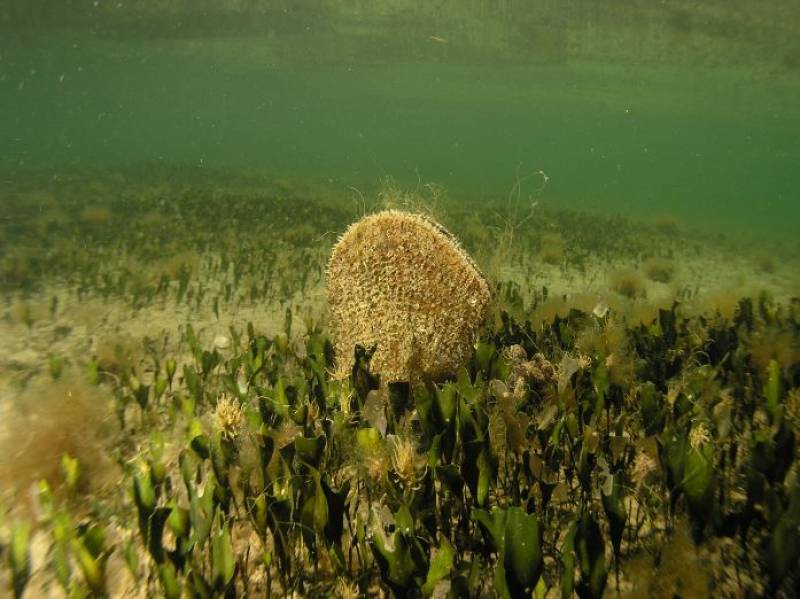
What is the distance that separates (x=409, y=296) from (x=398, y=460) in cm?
155

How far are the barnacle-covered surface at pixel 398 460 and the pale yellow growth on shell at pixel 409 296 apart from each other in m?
0.16

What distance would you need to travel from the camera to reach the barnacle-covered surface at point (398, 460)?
2.20 metres

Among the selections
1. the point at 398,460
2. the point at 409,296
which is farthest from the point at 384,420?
the point at 409,296

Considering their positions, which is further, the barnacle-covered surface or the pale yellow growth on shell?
the pale yellow growth on shell

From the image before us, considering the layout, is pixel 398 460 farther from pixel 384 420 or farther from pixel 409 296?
pixel 409 296

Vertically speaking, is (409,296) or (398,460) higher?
(409,296)

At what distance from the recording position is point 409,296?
4.01 metres

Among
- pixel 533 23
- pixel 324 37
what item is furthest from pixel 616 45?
pixel 324 37

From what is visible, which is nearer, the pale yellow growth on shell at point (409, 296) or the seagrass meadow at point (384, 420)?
the seagrass meadow at point (384, 420)

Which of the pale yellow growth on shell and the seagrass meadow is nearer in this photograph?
the seagrass meadow

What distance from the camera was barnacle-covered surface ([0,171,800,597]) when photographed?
7.22 ft

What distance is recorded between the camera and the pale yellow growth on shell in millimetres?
4012

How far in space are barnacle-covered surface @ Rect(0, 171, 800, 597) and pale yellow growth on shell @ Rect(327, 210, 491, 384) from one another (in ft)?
0.52

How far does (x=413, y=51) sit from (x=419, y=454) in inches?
1446
